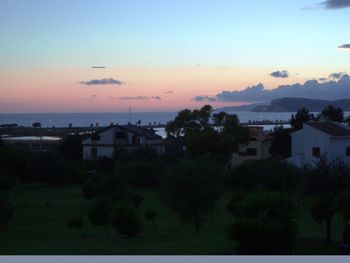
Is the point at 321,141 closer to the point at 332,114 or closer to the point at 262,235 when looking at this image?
the point at 332,114

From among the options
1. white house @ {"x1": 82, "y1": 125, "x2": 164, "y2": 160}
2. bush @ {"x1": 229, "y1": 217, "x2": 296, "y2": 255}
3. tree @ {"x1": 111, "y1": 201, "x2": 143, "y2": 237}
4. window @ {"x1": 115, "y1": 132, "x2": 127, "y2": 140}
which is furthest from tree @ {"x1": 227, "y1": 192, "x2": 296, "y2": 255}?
window @ {"x1": 115, "y1": 132, "x2": 127, "y2": 140}

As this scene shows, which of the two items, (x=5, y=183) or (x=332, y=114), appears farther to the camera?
(x=332, y=114)

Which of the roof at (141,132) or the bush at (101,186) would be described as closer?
the bush at (101,186)

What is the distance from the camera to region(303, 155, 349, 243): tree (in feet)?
58.4

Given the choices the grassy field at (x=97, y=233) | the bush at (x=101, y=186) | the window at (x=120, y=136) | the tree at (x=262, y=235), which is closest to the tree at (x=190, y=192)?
the grassy field at (x=97, y=233)

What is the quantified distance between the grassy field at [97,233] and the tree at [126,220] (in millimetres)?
439

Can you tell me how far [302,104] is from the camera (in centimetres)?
7206

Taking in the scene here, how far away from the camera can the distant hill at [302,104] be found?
73.5 metres

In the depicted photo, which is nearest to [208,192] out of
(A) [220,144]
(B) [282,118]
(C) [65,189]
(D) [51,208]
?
(D) [51,208]

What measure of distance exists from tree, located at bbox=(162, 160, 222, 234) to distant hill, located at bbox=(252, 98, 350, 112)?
4617 cm

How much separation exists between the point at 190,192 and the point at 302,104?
50.2m

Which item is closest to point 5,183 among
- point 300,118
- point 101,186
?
point 101,186

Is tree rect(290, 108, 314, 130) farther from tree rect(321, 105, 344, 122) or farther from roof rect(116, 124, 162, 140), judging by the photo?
roof rect(116, 124, 162, 140)

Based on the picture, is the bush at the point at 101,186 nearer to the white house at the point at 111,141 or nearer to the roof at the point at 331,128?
the roof at the point at 331,128
